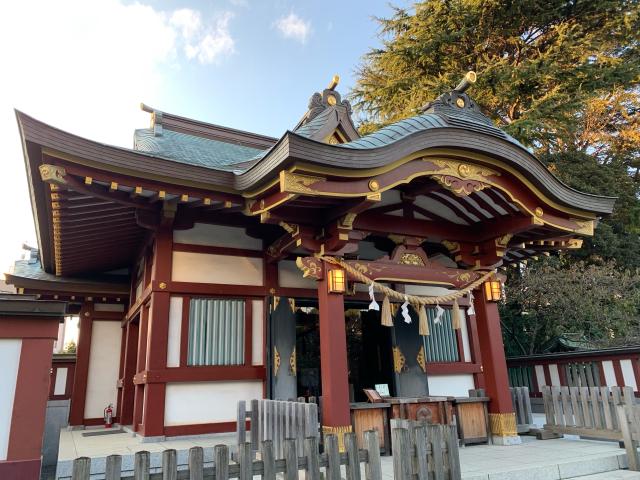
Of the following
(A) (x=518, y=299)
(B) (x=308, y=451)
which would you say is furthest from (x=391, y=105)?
(B) (x=308, y=451)

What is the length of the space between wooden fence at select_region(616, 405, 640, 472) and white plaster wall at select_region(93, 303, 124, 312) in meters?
9.98

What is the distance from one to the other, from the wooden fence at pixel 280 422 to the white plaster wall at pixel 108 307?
646cm

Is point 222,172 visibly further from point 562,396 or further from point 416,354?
point 562,396

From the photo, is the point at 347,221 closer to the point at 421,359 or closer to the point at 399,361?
the point at 399,361

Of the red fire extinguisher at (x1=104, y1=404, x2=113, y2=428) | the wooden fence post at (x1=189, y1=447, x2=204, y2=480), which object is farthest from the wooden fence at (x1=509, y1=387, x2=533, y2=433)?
the red fire extinguisher at (x1=104, y1=404, x2=113, y2=428)

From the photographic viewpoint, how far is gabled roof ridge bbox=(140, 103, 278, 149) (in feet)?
34.1

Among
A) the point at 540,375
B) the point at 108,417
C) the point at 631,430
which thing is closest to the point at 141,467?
the point at 631,430

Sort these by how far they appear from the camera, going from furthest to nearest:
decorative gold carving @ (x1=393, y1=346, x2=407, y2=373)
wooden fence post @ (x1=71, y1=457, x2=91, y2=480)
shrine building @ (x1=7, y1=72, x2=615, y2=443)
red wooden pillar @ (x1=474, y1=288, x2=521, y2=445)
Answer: decorative gold carving @ (x1=393, y1=346, x2=407, y2=373), red wooden pillar @ (x1=474, y1=288, x2=521, y2=445), shrine building @ (x1=7, y1=72, x2=615, y2=443), wooden fence post @ (x1=71, y1=457, x2=91, y2=480)

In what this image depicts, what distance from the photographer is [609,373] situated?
28.7 ft

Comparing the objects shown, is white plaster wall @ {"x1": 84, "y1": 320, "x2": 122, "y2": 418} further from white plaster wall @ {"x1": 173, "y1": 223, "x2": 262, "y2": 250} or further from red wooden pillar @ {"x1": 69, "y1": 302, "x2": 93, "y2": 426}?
white plaster wall @ {"x1": 173, "y1": 223, "x2": 262, "y2": 250}

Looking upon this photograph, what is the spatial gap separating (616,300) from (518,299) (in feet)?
8.80

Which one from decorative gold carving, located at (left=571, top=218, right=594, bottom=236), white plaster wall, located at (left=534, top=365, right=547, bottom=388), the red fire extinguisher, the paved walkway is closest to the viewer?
the paved walkway

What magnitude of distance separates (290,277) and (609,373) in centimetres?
667

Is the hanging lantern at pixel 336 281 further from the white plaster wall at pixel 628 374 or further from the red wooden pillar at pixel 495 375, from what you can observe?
the white plaster wall at pixel 628 374
